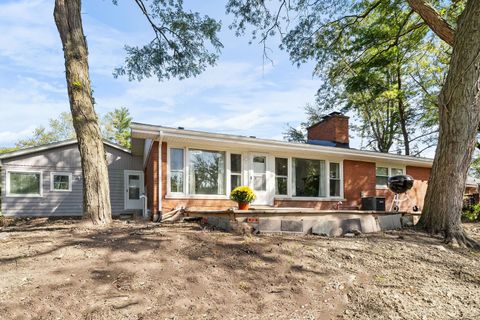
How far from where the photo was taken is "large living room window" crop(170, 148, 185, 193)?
8703 mm

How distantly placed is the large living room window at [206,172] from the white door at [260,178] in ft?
3.54

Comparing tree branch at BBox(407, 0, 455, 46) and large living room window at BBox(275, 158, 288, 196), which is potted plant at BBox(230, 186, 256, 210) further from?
tree branch at BBox(407, 0, 455, 46)

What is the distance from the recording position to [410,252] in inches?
213

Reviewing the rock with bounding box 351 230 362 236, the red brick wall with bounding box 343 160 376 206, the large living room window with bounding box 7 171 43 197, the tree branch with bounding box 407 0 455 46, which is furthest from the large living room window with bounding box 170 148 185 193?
the large living room window with bounding box 7 171 43 197

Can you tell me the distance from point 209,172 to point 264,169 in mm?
1996

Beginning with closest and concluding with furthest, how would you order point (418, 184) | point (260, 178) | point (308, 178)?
point (260, 178) → point (308, 178) → point (418, 184)

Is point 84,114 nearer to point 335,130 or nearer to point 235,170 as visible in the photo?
point 235,170

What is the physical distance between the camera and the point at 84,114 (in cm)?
600

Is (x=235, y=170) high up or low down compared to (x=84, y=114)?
down

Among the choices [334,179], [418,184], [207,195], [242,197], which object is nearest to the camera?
[242,197]

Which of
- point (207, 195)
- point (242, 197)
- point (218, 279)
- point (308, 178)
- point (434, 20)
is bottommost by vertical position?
point (218, 279)

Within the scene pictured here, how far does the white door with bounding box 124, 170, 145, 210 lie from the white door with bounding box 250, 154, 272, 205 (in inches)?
262

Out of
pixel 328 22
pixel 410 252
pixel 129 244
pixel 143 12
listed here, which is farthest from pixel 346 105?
pixel 129 244

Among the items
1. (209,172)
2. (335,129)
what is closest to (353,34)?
(335,129)
